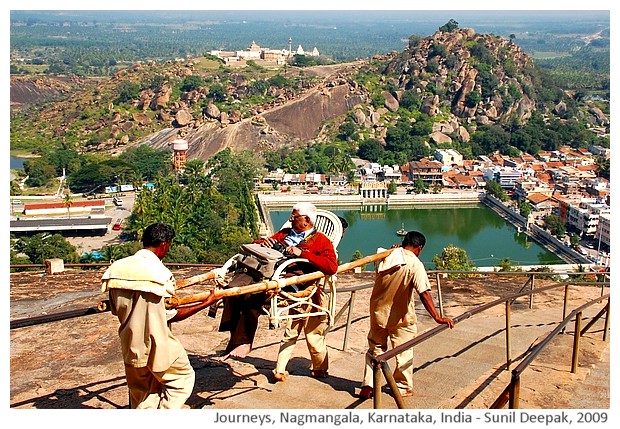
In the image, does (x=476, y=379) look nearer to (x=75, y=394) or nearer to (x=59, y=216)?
(x=75, y=394)

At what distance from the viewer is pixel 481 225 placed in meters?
38.1

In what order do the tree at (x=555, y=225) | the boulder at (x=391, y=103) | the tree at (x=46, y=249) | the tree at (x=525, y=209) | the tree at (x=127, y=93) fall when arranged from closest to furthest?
the tree at (x=46, y=249), the tree at (x=555, y=225), the tree at (x=525, y=209), the tree at (x=127, y=93), the boulder at (x=391, y=103)

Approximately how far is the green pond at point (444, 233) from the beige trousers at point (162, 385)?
25.7 metres

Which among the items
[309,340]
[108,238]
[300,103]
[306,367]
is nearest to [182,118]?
[300,103]

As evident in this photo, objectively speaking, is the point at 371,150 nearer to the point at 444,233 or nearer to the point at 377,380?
the point at 444,233

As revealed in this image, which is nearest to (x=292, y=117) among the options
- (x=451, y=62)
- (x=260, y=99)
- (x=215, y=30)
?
(x=260, y=99)

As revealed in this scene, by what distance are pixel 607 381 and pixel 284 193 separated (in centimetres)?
3698

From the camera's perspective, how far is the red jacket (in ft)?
10.8

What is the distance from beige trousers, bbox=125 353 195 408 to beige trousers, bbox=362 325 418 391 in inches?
31.9

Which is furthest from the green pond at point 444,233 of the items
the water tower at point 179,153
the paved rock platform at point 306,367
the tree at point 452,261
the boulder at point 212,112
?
the paved rock platform at point 306,367

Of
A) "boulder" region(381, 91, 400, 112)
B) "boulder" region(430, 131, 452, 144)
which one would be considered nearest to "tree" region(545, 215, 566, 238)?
"boulder" region(430, 131, 452, 144)

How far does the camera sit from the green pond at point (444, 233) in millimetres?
31484

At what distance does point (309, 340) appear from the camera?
3.52m

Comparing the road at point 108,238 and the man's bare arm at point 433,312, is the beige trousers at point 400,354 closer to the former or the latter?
the man's bare arm at point 433,312
